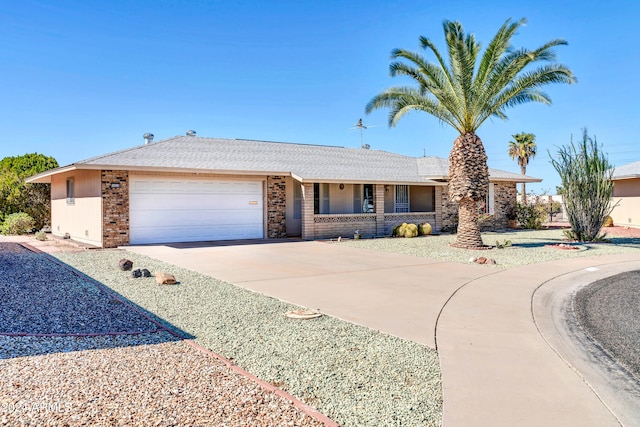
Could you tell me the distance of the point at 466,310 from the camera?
22.9 feet

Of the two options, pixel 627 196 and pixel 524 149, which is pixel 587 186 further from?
pixel 524 149

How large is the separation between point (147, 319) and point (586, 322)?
6486 mm

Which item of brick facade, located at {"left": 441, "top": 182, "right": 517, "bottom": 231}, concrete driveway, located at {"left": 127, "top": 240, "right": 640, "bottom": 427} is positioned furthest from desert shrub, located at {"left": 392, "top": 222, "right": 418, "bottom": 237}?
concrete driveway, located at {"left": 127, "top": 240, "right": 640, "bottom": 427}

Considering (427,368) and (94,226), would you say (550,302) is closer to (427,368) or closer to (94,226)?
(427,368)

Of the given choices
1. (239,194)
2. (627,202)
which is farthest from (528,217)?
(239,194)

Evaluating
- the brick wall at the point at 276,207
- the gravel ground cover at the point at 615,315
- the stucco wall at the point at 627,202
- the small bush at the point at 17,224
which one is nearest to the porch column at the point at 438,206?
the brick wall at the point at 276,207

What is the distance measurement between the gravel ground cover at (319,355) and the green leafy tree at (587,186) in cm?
1622

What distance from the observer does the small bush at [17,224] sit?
21828 millimetres

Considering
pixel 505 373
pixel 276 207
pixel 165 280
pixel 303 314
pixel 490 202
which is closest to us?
pixel 505 373

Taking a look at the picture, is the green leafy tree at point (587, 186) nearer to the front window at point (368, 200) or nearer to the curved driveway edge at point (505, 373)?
the front window at point (368, 200)

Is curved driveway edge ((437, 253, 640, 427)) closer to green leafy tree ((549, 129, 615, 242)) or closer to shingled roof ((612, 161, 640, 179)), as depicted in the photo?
green leafy tree ((549, 129, 615, 242))

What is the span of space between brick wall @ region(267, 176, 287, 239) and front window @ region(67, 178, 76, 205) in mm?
8146

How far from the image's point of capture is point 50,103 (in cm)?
2228

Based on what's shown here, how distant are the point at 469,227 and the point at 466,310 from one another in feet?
31.2
